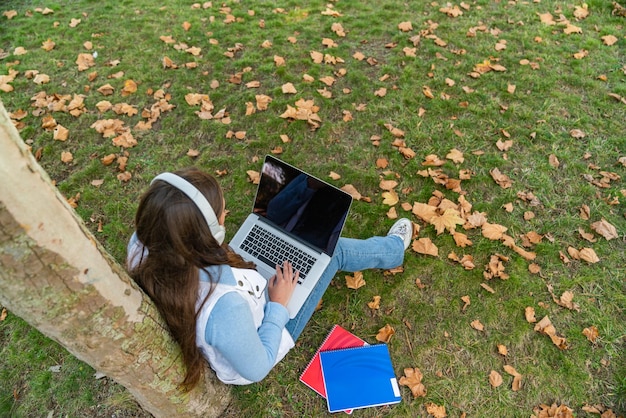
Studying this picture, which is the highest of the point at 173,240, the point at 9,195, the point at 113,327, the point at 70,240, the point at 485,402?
the point at 9,195

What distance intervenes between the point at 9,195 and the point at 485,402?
9.16 ft

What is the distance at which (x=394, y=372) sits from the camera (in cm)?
268

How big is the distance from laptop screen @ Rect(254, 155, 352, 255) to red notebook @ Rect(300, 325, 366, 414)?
644mm

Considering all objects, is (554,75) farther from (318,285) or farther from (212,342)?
(212,342)

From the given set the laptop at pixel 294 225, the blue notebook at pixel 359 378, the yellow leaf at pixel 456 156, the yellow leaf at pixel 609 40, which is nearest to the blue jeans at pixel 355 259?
the laptop at pixel 294 225

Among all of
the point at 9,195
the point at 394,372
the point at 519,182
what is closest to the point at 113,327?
the point at 9,195

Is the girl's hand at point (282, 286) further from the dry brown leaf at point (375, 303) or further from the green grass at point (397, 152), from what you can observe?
the dry brown leaf at point (375, 303)

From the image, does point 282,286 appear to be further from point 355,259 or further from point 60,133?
point 60,133

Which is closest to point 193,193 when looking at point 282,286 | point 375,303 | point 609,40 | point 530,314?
point 282,286

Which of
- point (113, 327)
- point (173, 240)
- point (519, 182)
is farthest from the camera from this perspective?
point (519, 182)

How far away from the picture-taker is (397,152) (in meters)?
3.76

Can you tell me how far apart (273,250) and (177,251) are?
3.91ft

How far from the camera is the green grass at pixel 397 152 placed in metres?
2.66

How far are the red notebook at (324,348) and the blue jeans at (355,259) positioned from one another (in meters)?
0.31
